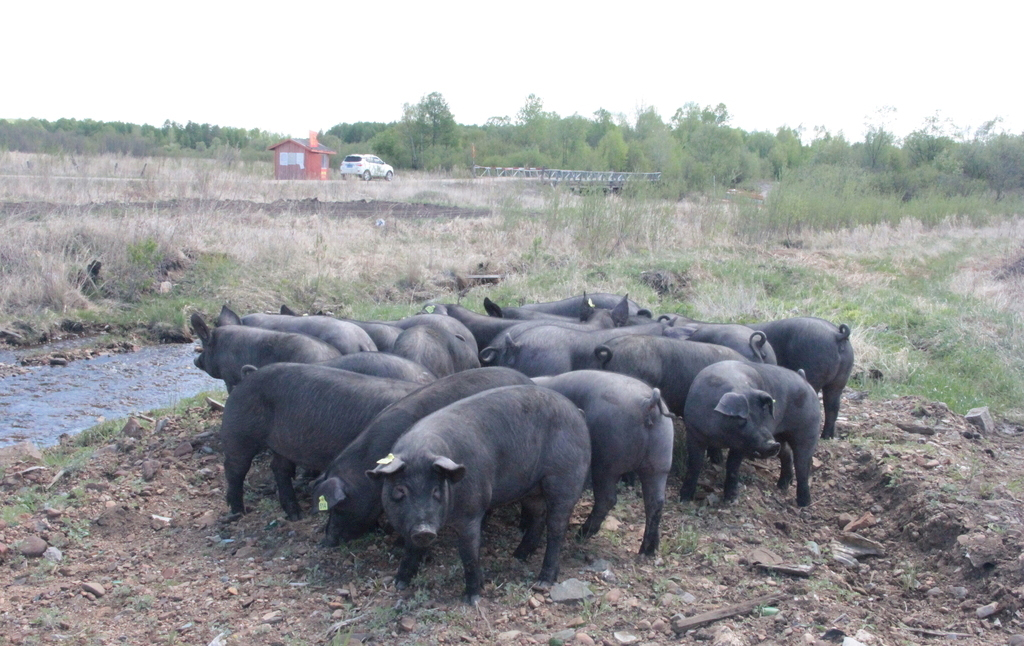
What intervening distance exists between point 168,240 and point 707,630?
14165 millimetres

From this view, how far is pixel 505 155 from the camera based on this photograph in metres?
58.1

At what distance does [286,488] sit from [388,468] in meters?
2.06

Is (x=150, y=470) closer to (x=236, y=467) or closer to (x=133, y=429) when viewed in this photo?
(x=236, y=467)

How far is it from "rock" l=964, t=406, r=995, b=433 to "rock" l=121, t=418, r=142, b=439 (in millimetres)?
7938

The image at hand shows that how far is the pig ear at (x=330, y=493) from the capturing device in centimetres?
461

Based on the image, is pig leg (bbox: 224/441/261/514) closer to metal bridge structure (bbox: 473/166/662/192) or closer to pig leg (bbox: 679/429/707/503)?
pig leg (bbox: 679/429/707/503)

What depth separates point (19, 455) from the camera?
23.8 feet

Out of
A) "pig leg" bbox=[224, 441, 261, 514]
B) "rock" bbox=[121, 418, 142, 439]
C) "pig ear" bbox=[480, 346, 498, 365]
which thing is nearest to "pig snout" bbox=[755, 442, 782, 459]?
"pig ear" bbox=[480, 346, 498, 365]

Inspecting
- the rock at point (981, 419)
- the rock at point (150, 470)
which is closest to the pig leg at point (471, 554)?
the rock at point (150, 470)

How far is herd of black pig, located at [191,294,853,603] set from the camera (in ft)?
14.7

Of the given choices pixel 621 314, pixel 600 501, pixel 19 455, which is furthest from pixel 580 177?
pixel 600 501

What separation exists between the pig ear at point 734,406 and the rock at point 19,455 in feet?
19.0

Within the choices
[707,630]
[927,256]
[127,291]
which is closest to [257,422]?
[707,630]

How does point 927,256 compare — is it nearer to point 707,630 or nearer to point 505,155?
point 707,630
